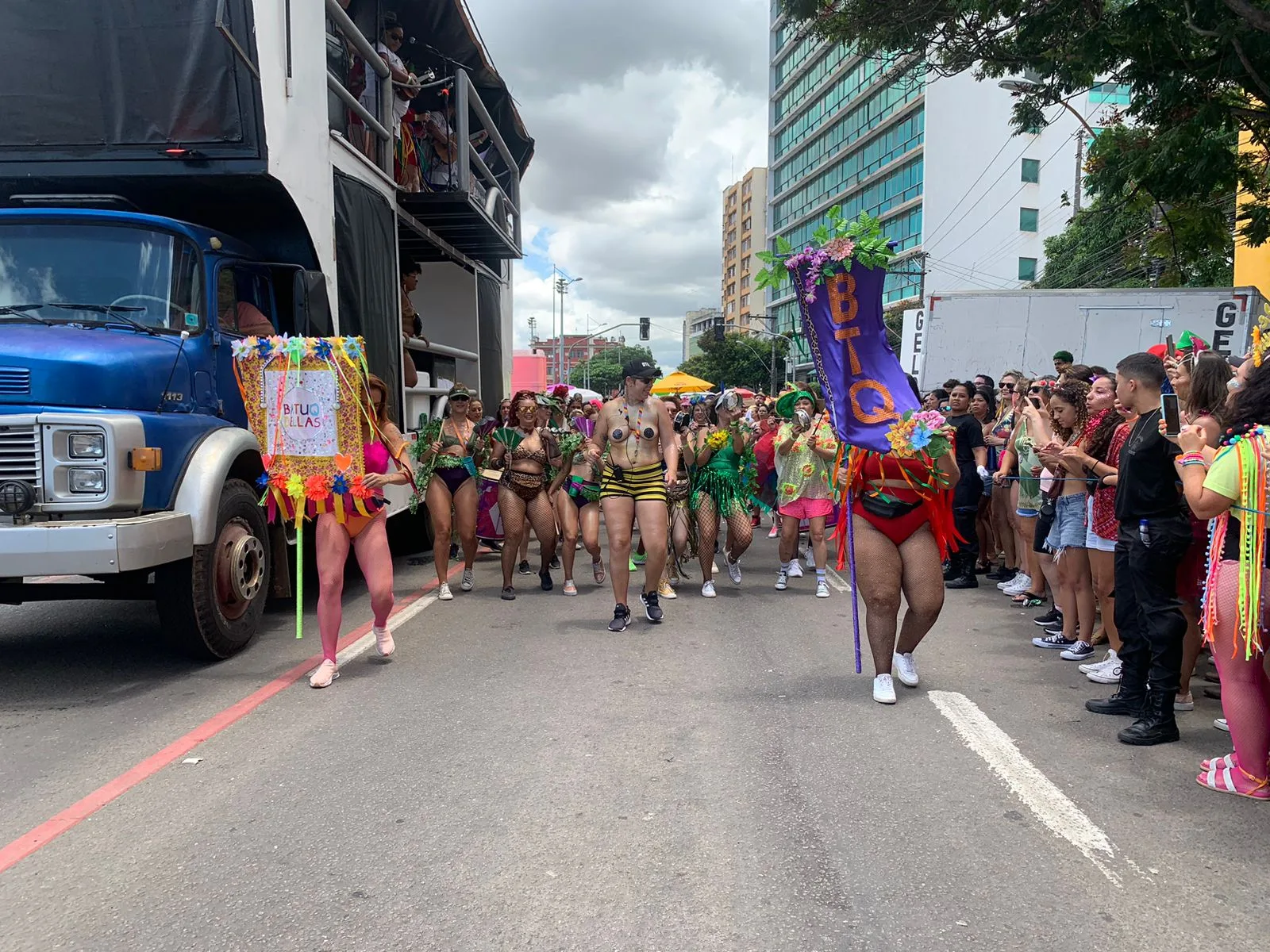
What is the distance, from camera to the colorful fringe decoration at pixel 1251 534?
352cm

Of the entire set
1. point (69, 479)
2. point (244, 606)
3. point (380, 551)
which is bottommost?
point (244, 606)

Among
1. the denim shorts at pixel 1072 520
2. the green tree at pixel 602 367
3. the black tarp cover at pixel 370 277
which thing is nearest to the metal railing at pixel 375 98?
the black tarp cover at pixel 370 277

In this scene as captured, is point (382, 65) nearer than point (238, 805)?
No

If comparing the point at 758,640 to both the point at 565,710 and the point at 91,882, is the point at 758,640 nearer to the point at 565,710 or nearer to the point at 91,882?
the point at 565,710

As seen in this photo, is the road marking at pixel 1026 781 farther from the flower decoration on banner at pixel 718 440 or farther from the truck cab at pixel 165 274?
the truck cab at pixel 165 274

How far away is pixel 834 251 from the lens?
17.1 feet

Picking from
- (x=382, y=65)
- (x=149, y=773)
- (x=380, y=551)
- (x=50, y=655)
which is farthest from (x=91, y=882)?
(x=382, y=65)

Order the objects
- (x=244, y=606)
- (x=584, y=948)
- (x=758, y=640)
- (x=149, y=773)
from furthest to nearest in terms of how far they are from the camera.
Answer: (x=758, y=640) < (x=244, y=606) < (x=149, y=773) < (x=584, y=948)

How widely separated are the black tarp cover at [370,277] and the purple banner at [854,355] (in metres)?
3.66

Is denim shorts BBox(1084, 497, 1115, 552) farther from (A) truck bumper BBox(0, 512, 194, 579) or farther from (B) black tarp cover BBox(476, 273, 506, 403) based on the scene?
(B) black tarp cover BBox(476, 273, 506, 403)

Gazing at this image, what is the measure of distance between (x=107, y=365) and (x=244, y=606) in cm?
170

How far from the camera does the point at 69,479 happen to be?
4.85 metres

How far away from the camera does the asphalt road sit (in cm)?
281

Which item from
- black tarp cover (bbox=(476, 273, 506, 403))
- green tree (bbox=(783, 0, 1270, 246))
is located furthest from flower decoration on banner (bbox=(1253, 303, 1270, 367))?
black tarp cover (bbox=(476, 273, 506, 403))
